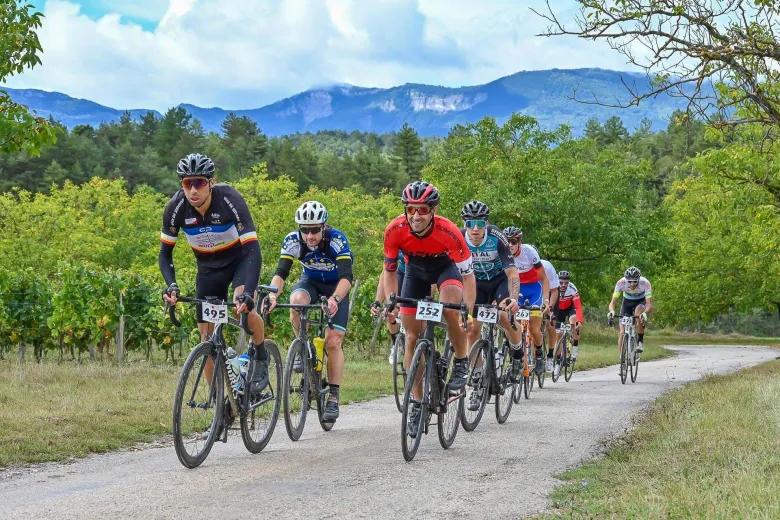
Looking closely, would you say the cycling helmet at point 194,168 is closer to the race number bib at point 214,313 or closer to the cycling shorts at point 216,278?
the cycling shorts at point 216,278

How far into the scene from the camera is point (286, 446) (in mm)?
9117

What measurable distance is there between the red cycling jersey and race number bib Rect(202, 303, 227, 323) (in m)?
1.78

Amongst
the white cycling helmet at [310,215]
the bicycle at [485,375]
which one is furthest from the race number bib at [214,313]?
the bicycle at [485,375]

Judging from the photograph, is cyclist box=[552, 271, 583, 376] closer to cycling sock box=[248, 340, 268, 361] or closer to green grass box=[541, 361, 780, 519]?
green grass box=[541, 361, 780, 519]

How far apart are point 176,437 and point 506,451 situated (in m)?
3.18

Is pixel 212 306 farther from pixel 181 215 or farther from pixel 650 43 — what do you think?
pixel 650 43

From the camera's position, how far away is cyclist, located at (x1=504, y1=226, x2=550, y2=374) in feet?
45.3

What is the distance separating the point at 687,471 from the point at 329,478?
2680mm

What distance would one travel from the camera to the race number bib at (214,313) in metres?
7.75

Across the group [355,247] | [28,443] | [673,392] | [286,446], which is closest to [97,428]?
[28,443]

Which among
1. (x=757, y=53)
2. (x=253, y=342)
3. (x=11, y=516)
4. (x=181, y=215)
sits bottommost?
(x=11, y=516)

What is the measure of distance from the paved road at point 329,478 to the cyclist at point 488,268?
4.27ft

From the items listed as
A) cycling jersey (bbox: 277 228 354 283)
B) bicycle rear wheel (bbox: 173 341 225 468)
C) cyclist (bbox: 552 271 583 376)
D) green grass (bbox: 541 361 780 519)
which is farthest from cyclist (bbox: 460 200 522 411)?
cyclist (bbox: 552 271 583 376)

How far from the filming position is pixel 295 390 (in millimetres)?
9570
